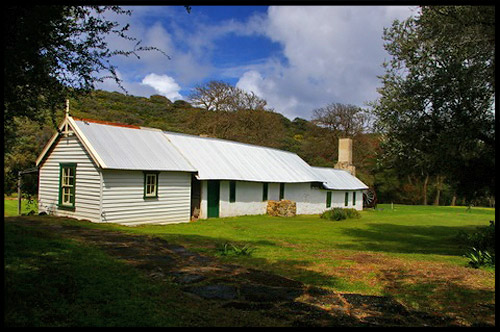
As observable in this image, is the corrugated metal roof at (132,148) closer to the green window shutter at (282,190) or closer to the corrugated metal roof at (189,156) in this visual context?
the corrugated metal roof at (189,156)

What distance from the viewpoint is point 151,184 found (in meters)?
18.3

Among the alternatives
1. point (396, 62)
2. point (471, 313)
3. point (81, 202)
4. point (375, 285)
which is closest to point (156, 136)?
point (81, 202)

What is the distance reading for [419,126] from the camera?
1217cm

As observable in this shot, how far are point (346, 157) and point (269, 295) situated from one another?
3795 centimetres

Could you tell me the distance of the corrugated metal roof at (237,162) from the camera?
2205 cm

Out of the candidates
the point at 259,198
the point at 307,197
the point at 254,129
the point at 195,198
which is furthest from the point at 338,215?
the point at 254,129

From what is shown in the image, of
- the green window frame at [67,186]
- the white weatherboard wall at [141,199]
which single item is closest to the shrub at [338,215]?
the white weatherboard wall at [141,199]

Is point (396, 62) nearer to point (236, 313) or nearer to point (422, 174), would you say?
point (422, 174)

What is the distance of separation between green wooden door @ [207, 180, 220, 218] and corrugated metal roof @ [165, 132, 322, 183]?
73cm

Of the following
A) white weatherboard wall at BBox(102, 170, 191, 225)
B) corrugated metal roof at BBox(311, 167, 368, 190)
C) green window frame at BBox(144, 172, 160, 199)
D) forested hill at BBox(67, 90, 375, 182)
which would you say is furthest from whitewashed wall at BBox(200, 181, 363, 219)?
forested hill at BBox(67, 90, 375, 182)

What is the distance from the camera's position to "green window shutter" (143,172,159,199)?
58.6 ft

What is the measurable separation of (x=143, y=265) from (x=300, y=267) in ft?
11.0

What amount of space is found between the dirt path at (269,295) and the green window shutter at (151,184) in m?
9.96

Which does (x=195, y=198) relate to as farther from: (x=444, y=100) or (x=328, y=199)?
(x=328, y=199)
